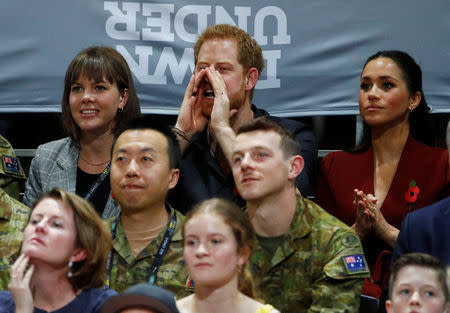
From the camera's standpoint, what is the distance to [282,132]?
3918 mm

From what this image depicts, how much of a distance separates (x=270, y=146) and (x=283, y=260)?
1.55ft

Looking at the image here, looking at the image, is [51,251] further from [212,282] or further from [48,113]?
[48,113]

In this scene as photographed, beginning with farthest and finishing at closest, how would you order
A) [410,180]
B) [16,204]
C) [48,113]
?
[48,113] < [410,180] < [16,204]

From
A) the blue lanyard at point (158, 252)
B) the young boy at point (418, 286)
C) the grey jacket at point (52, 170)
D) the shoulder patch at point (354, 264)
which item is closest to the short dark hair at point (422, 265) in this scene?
the young boy at point (418, 286)

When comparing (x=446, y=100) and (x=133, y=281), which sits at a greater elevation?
(x=446, y=100)

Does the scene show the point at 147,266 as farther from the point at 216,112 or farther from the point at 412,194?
the point at 412,194

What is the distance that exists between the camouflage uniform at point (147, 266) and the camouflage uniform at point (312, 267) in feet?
1.01

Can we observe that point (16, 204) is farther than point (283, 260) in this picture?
Yes

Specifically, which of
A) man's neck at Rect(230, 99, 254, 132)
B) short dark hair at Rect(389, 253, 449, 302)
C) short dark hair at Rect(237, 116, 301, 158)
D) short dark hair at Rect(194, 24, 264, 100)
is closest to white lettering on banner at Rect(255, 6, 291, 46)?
short dark hair at Rect(194, 24, 264, 100)

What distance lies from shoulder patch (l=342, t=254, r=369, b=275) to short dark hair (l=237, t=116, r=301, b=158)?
0.50 m

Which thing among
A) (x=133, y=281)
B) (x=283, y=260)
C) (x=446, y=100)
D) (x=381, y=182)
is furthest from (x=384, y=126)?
(x=133, y=281)

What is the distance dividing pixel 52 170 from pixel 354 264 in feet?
5.45

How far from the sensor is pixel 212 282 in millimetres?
3307

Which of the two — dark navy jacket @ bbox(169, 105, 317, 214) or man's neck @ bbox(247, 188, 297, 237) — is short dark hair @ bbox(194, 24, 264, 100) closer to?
dark navy jacket @ bbox(169, 105, 317, 214)
